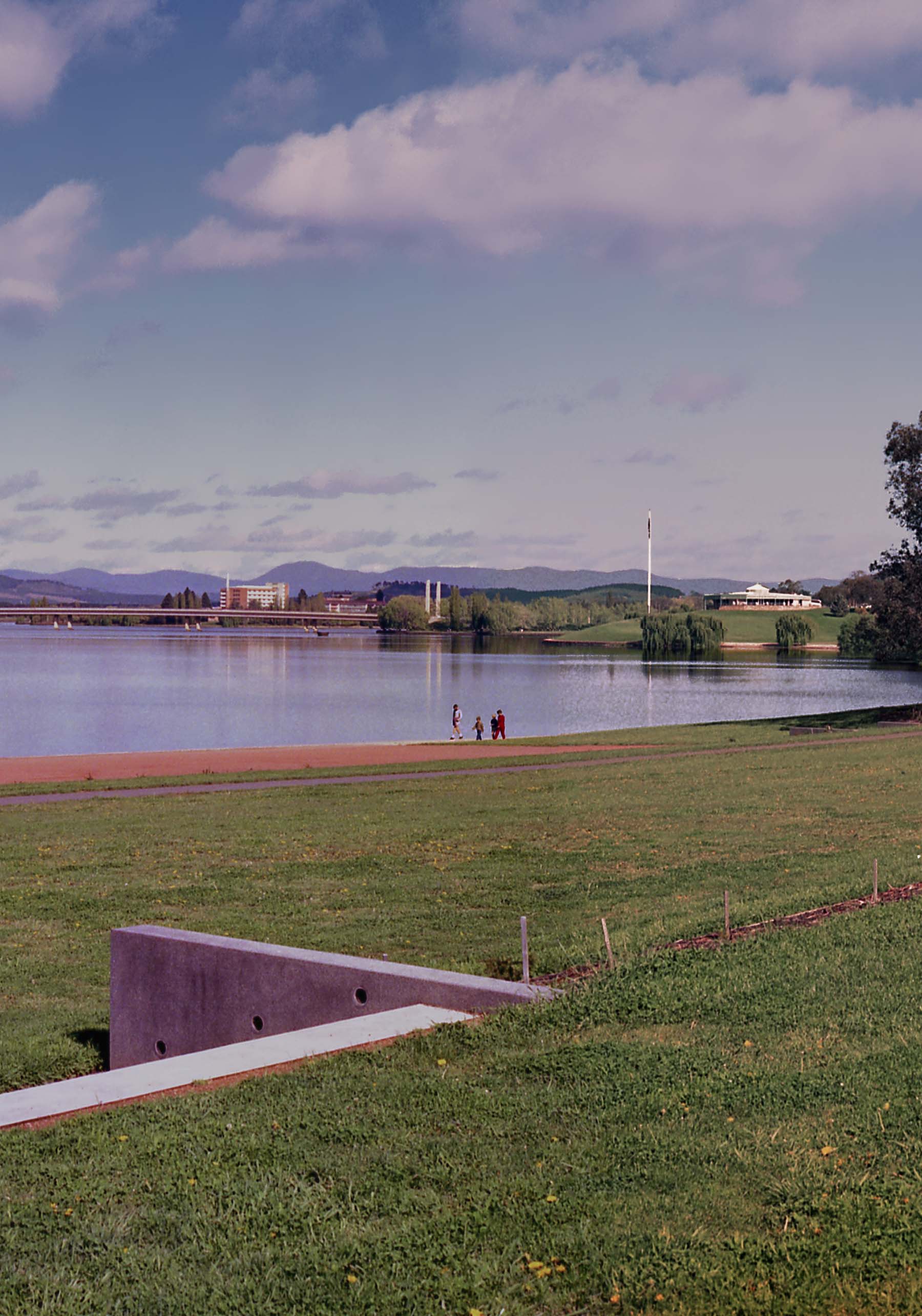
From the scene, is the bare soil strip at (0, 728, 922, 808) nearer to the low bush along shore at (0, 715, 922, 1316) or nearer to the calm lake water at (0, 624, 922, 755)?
the low bush along shore at (0, 715, 922, 1316)

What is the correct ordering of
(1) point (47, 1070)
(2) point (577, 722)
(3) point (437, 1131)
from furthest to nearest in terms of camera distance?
1. (2) point (577, 722)
2. (1) point (47, 1070)
3. (3) point (437, 1131)

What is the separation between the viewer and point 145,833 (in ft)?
76.1

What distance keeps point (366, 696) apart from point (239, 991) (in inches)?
3262

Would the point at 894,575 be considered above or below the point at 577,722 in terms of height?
above

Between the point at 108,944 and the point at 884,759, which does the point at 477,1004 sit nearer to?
the point at 108,944

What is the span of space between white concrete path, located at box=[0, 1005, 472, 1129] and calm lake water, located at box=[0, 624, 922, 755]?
4986 cm

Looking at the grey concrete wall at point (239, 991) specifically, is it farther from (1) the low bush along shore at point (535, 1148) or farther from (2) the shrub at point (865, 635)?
(2) the shrub at point (865, 635)

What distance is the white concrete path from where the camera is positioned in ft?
25.3

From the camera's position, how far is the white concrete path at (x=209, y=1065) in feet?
25.3

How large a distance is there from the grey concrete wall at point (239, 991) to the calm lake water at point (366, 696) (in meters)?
47.6

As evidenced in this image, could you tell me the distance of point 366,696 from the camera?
9262 centimetres

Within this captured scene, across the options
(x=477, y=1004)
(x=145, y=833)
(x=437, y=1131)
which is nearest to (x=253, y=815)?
(x=145, y=833)

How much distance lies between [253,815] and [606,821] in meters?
7.28

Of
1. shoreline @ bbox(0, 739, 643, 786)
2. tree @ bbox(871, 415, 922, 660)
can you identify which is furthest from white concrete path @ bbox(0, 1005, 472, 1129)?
tree @ bbox(871, 415, 922, 660)
